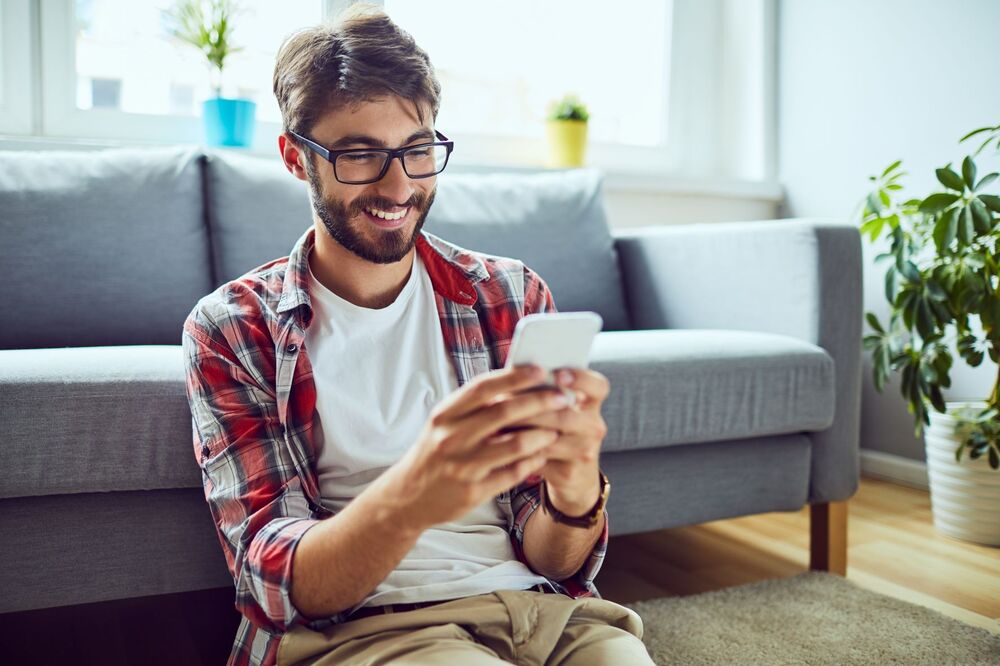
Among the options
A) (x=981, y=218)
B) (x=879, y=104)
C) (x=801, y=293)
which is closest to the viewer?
(x=801, y=293)

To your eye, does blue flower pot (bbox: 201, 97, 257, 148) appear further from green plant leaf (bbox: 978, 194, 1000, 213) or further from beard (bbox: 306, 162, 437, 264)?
green plant leaf (bbox: 978, 194, 1000, 213)

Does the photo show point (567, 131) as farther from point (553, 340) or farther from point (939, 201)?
point (553, 340)

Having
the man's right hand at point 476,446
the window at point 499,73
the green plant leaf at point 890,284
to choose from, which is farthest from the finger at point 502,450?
the green plant leaf at point 890,284

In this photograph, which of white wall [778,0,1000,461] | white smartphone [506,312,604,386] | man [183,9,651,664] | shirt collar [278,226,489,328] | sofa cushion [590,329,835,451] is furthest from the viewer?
white wall [778,0,1000,461]

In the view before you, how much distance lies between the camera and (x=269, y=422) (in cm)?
91

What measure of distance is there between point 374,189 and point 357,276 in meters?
0.11

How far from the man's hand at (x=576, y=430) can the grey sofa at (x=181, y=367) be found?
613 millimetres

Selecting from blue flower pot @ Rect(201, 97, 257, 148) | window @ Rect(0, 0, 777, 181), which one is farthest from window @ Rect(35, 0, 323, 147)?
blue flower pot @ Rect(201, 97, 257, 148)

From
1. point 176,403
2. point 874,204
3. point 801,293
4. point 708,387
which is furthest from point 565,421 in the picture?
point 874,204

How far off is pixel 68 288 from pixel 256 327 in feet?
2.66

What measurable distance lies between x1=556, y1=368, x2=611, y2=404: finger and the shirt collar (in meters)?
0.37

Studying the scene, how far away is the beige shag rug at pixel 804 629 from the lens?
4.39ft

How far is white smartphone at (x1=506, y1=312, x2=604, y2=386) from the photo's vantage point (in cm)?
62

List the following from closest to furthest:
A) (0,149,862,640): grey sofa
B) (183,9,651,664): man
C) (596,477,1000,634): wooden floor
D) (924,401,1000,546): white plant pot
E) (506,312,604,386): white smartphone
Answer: (506,312,604,386): white smartphone < (183,9,651,664): man < (0,149,862,640): grey sofa < (596,477,1000,634): wooden floor < (924,401,1000,546): white plant pot
